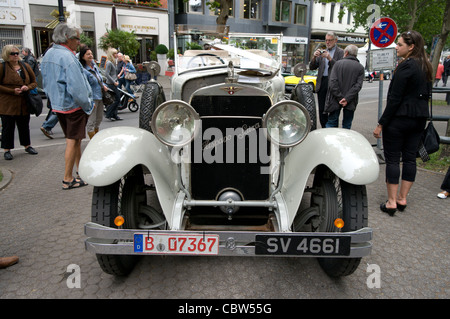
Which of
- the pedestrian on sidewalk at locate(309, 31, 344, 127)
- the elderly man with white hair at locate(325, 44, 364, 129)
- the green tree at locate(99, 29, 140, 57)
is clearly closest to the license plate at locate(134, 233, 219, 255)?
the elderly man with white hair at locate(325, 44, 364, 129)

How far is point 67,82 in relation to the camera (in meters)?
4.27

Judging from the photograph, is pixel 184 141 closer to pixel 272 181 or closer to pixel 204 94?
pixel 204 94

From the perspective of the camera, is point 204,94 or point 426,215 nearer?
point 204,94

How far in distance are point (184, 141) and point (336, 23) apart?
4303 cm

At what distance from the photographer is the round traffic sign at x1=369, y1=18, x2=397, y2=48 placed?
5.95 metres

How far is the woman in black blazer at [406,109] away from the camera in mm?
3752

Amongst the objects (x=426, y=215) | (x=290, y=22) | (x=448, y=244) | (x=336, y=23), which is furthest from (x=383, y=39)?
(x=336, y=23)

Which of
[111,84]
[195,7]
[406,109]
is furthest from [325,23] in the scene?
[406,109]

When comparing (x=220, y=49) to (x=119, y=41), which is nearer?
(x=220, y=49)

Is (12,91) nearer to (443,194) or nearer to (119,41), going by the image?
(443,194)

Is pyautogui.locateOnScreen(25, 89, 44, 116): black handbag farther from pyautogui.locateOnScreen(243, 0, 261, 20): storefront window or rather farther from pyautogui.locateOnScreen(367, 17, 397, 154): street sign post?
pyautogui.locateOnScreen(243, 0, 261, 20): storefront window

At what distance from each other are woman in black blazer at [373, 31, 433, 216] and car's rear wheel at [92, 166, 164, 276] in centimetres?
275

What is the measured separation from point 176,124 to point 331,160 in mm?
1210

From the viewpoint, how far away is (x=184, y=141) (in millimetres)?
2631
